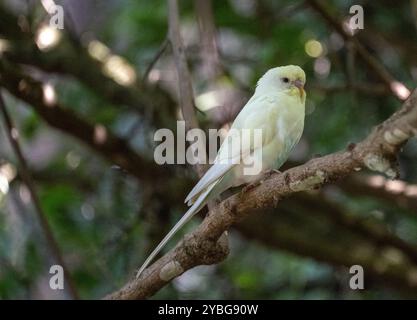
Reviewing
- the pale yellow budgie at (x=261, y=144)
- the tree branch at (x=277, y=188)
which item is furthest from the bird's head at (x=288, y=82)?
the tree branch at (x=277, y=188)


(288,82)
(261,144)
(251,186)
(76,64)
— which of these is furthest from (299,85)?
(76,64)

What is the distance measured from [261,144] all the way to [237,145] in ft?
0.17

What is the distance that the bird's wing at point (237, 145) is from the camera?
1658 millimetres

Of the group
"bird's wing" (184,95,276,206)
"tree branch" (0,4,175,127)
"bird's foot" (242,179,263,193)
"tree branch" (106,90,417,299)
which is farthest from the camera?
"tree branch" (0,4,175,127)

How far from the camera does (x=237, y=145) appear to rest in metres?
1.70

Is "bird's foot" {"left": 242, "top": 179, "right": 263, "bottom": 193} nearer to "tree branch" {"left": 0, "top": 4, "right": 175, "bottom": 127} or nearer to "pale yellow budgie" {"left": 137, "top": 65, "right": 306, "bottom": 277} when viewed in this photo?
"pale yellow budgie" {"left": 137, "top": 65, "right": 306, "bottom": 277}

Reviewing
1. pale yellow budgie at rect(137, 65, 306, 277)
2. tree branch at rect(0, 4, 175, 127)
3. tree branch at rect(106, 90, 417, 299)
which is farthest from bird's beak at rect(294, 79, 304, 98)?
tree branch at rect(0, 4, 175, 127)

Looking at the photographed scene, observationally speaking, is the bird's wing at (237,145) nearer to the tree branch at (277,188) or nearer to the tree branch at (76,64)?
the tree branch at (277,188)

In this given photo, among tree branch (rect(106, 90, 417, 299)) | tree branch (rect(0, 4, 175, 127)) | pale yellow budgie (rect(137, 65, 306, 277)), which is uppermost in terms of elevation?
tree branch (rect(0, 4, 175, 127))

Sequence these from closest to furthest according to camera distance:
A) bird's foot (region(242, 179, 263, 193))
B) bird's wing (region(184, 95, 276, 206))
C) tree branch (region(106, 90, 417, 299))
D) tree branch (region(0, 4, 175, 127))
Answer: tree branch (region(106, 90, 417, 299)) → bird's foot (region(242, 179, 263, 193)) → bird's wing (region(184, 95, 276, 206)) → tree branch (region(0, 4, 175, 127))

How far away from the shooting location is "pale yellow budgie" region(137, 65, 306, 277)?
1671 millimetres

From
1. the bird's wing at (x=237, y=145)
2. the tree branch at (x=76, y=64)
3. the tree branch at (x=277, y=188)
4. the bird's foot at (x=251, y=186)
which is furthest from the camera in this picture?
the tree branch at (x=76, y=64)

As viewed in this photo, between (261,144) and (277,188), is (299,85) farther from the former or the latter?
(277,188)
